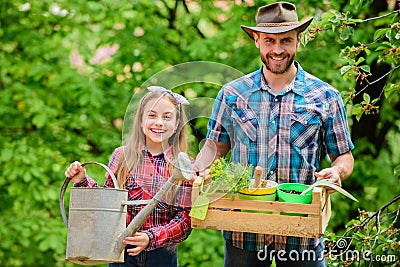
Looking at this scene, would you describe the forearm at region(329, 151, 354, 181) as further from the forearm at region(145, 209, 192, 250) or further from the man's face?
the forearm at region(145, 209, 192, 250)

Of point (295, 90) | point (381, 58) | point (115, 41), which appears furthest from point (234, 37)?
point (295, 90)

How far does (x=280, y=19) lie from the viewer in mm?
2473

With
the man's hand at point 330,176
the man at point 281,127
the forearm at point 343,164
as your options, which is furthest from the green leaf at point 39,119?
the man's hand at point 330,176

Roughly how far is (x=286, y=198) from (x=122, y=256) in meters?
0.58

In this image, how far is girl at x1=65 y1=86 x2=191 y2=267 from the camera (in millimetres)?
2445

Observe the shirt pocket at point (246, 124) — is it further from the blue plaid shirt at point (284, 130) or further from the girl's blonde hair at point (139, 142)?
the girl's blonde hair at point (139, 142)

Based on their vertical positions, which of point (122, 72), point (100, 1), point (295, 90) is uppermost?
point (100, 1)

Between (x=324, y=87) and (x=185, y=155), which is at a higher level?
(x=324, y=87)

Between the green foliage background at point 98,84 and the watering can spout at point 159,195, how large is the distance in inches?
81.5

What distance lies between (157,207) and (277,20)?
0.78 metres

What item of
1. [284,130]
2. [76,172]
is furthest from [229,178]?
[76,172]

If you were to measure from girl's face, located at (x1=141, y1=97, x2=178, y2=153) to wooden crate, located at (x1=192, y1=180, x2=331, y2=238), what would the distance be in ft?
0.92

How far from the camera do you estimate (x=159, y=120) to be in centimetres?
249

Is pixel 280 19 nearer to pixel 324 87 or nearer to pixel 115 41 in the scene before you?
pixel 324 87
